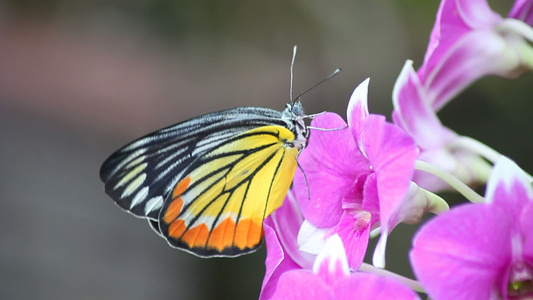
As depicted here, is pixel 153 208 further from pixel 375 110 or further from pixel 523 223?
pixel 375 110

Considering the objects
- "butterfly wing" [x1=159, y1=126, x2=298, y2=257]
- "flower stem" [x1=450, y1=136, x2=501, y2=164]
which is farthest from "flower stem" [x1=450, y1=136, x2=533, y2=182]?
"butterfly wing" [x1=159, y1=126, x2=298, y2=257]

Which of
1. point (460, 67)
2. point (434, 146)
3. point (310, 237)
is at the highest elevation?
point (460, 67)

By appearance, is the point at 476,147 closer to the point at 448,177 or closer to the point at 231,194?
the point at 448,177

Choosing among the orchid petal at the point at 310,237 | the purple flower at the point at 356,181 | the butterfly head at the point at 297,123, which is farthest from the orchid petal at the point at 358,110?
the butterfly head at the point at 297,123

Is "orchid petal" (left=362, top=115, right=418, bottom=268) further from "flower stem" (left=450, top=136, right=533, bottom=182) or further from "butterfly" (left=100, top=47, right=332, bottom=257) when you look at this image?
"butterfly" (left=100, top=47, right=332, bottom=257)

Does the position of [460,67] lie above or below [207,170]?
above

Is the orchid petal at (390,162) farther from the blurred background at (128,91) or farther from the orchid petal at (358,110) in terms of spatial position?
the blurred background at (128,91)

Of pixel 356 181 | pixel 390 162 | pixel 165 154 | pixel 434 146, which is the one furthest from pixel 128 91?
pixel 390 162

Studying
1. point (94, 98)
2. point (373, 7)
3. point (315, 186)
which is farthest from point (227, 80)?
point (315, 186)
